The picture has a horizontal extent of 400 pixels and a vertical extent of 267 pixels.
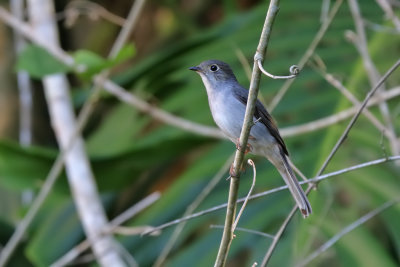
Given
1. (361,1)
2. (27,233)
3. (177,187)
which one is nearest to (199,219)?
(177,187)

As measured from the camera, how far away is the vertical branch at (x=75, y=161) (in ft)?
11.7

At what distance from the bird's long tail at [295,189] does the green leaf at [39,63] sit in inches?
43.8

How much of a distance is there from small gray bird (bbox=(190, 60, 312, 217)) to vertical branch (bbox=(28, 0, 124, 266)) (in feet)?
2.96

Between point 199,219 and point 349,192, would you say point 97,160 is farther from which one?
point 349,192

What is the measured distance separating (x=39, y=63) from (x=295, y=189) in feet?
4.38

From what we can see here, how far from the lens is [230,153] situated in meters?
3.85

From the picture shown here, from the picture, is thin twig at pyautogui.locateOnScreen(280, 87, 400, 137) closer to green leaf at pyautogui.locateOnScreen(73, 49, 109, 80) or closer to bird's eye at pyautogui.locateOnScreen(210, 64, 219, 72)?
bird's eye at pyautogui.locateOnScreen(210, 64, 219, 72)

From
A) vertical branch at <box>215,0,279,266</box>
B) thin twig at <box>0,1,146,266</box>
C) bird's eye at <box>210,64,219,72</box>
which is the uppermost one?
thin twig at <box>0,1,146,266</box>

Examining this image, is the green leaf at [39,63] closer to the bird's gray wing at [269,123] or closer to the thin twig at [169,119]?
the thin twig at [169,119]

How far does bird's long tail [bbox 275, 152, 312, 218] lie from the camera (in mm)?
2310

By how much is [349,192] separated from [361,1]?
1.44m

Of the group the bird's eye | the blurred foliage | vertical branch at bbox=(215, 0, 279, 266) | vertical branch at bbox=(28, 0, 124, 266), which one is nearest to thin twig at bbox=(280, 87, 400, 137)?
the blurred foliage

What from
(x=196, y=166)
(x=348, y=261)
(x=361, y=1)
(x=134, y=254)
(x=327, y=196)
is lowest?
(x=348, y=261)

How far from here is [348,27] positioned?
427cm
